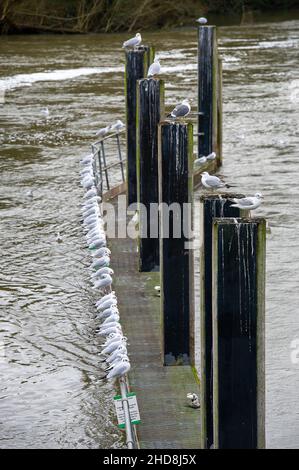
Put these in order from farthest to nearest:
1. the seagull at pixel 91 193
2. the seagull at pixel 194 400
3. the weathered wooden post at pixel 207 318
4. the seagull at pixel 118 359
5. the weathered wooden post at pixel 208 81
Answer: the weathered wooden post at pixel 208 81 < the seagull at pixel 91 193 < the seagull at pixel 118 359 < the seagull at pixel 194 400 < the weathered wooden post at pixel 207 318

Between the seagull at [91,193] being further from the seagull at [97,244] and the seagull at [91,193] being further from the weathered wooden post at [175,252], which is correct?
the weathered wooden post at [175,252]

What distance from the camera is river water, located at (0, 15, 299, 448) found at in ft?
27.4

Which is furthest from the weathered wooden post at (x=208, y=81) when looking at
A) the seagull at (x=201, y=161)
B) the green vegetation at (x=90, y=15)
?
the green vegetation at (x=90, y=15)

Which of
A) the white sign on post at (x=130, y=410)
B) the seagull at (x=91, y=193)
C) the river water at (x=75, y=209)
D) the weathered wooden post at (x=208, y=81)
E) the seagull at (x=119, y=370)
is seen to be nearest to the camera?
the white sign on post at (x=130, y=410)

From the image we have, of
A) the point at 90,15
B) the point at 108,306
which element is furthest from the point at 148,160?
the point at 90,15

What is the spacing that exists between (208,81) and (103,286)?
20.4 ft

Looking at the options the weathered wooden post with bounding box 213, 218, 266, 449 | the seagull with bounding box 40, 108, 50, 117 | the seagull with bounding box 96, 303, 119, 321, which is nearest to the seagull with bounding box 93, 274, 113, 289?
the seagull with bounding box 96, 303, 119, 321

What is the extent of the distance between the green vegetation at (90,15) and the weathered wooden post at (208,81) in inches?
718

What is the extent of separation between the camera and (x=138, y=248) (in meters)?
10.7

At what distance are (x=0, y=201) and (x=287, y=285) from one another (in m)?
4.88

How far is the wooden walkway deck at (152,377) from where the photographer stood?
7391 mm

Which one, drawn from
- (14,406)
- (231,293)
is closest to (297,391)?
(14,406)

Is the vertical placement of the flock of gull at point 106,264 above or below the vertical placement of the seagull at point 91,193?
above

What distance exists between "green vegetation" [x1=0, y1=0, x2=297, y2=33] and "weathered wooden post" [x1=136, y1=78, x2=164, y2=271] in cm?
2307
